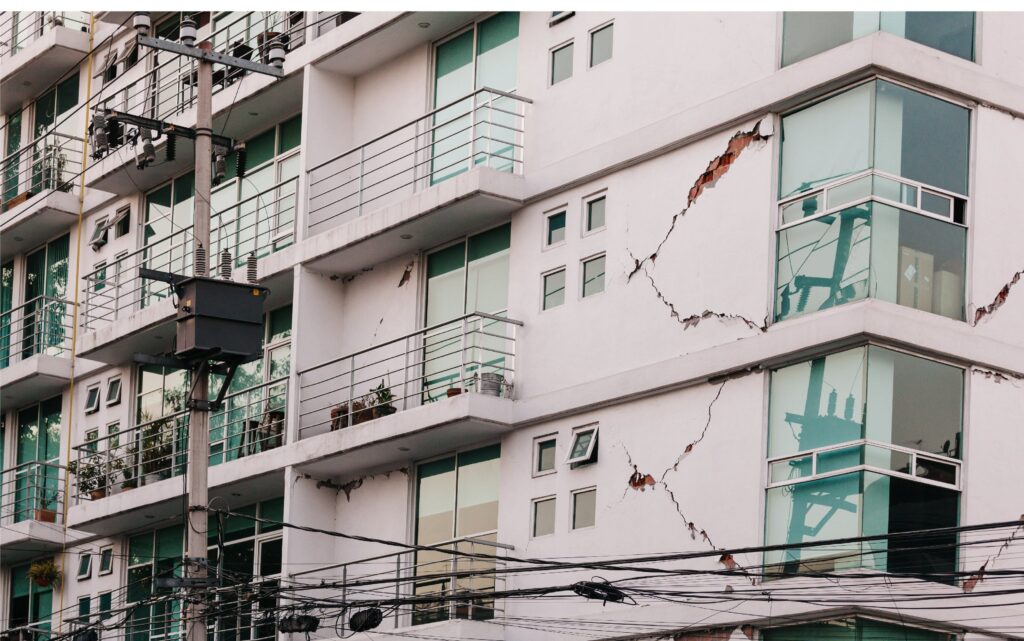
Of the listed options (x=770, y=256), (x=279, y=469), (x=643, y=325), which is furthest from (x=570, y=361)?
(x=279, y=469)

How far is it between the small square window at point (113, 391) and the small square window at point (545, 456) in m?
11.2

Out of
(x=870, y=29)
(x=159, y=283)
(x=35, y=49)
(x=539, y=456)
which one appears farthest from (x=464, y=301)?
(x=35, y=49)

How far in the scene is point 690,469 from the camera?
75.0ft

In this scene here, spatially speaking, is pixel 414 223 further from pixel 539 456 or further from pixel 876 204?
pixel 876 204

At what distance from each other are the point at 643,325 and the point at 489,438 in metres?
3.04

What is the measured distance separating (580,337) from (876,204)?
4755 millimetres

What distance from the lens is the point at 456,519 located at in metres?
26.3

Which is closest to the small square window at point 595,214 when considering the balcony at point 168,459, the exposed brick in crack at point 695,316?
the exposed brick in crack at point 695,316

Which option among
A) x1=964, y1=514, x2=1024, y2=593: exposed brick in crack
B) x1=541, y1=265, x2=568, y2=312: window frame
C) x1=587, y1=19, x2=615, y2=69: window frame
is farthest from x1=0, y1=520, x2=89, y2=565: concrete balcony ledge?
x1=964, y1=514, x2=1024, y2=593: exposed brick in crack

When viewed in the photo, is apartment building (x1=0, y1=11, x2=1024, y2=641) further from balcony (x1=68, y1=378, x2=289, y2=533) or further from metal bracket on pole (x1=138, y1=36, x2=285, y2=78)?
metal bracket on pole (x1=138, y1=36, x2=285, y2=78)

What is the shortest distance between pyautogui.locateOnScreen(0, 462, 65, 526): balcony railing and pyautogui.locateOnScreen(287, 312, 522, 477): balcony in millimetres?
7639

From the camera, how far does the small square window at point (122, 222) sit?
3497cm

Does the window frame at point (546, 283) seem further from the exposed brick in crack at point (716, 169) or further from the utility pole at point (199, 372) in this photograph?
the utility pole at point (199, 372)

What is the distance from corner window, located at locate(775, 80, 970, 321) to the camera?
21516 millimetres
